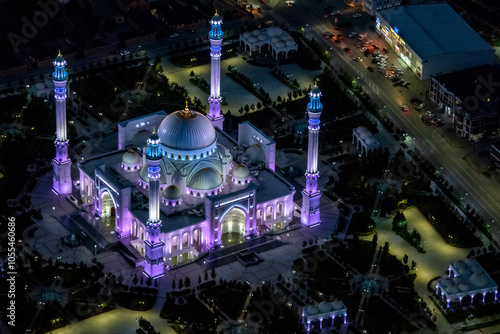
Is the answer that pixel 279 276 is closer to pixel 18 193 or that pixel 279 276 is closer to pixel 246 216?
pixel 246 216

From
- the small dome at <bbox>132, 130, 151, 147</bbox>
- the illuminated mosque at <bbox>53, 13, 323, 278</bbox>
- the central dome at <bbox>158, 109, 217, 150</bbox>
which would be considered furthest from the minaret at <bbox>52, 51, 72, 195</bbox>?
the central dome at <bbox>158, 109, 217, 150</bbox>

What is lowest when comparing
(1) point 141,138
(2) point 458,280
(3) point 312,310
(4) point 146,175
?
(3) point 312,310

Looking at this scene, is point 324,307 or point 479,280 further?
point 479,280

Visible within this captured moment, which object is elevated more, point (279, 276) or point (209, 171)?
point (209, 171)

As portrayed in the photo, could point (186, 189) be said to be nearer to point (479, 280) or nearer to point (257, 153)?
point (257, 153)

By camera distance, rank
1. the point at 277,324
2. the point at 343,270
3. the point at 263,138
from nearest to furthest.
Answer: the point at 277,324 → the point at 343,270 → the point at 263,138

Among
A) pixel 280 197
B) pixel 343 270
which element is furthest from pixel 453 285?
pixel 280 197

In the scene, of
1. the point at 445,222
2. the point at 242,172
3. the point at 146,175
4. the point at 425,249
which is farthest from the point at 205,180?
the point at 445,222
